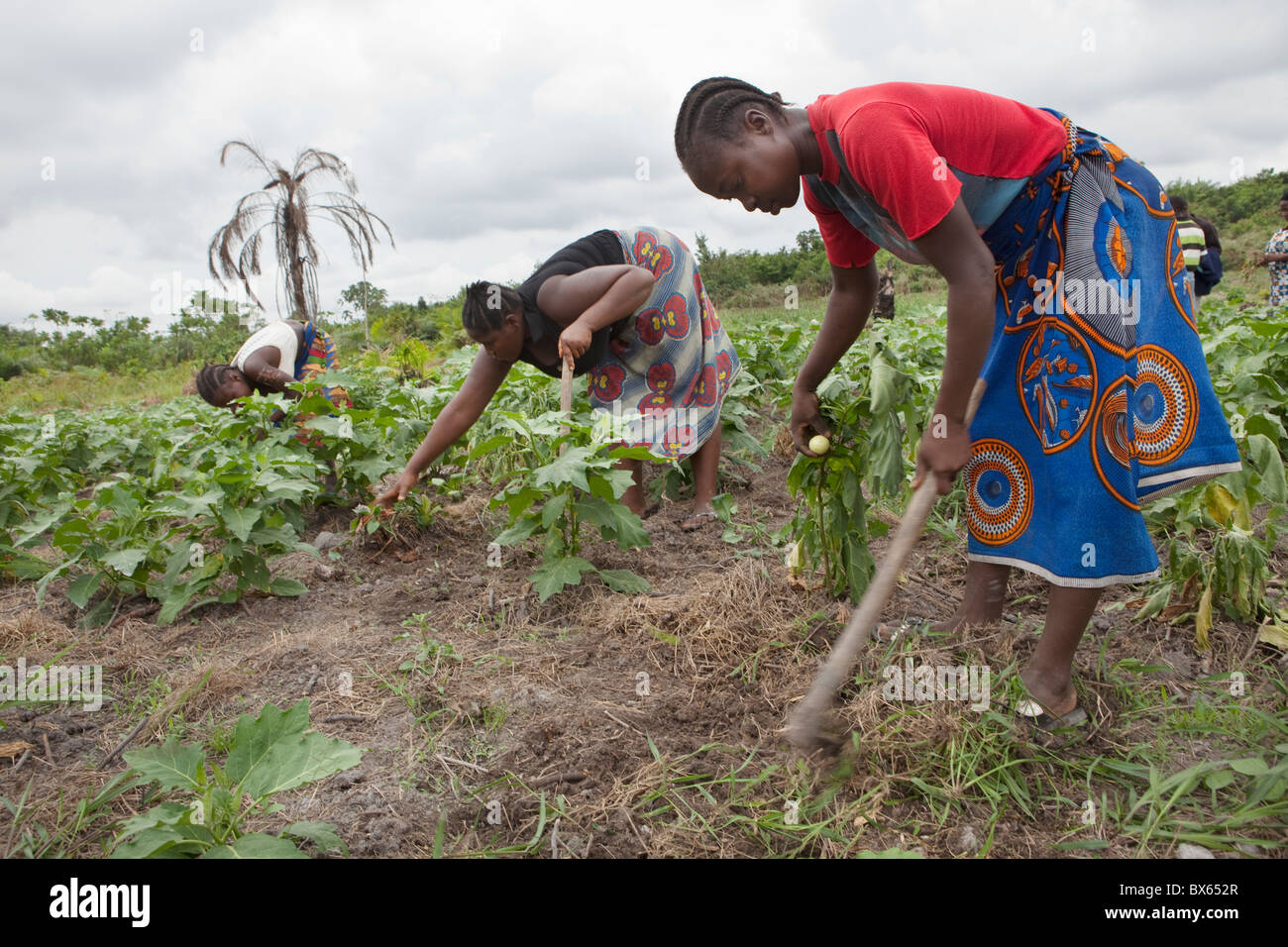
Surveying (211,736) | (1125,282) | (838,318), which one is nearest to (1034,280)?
(1125,282)

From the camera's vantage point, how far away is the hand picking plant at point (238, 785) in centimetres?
138

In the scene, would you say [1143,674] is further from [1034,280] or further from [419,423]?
[419,423]

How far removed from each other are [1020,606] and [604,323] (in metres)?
1.91

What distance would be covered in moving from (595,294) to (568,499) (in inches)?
40.4

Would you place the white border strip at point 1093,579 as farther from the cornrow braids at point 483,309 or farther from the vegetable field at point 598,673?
the cornrow braids at point 483,309

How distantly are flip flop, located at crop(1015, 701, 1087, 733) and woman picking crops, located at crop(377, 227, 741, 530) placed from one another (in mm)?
1828

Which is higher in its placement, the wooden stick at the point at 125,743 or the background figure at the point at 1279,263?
the background figure at the point at 1279,263

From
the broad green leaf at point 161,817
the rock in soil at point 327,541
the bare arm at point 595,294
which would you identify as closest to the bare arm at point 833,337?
the bare arm at point 595,294

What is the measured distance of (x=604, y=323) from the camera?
3.19 m

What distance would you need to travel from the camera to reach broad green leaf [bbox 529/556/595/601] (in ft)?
8.71

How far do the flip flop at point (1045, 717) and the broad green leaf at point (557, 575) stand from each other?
56.2 inches

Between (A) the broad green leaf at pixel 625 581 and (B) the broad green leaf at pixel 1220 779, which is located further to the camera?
(A) the broad green leaf at pixel 625 581

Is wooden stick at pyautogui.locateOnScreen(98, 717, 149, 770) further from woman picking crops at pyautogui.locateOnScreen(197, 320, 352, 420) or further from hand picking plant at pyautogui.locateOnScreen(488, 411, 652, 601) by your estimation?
woman picking crops at pyautogui.locateOnScreen(197, 320, 352, 420)
